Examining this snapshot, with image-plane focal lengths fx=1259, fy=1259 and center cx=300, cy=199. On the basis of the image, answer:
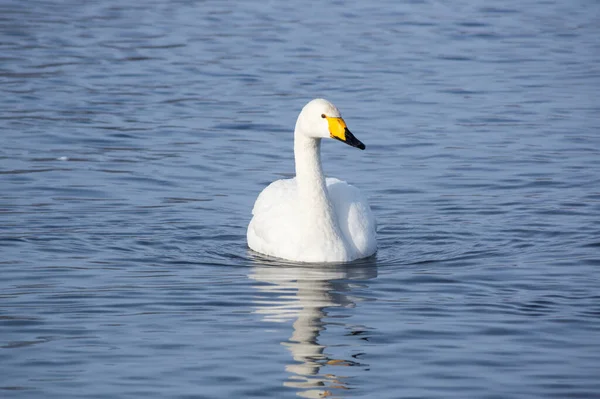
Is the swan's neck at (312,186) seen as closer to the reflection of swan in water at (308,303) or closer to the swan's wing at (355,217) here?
the swan's wing at (355,217)

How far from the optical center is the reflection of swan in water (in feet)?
27.1

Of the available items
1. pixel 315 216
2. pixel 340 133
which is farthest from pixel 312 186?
pixel 340 133

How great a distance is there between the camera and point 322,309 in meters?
9.79

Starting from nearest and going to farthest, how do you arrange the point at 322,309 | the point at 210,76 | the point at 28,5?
1. the point at 322,309
2. the point at 210,76
3. the point at 28,5

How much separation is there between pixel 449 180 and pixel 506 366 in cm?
633

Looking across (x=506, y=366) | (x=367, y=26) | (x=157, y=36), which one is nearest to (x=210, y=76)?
(x=157, y=36)

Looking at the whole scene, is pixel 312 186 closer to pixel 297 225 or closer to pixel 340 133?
pixel 297 225

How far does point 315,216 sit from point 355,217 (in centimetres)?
45

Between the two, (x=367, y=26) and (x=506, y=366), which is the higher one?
(x=367, y=26)

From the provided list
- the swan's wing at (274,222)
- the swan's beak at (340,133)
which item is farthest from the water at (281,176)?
the swan's beak at (340,133)

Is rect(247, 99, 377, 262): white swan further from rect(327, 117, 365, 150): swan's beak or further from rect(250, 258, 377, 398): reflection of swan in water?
rect(250, 258, 377, 398): reflection of swan in water

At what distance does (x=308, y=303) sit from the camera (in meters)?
9.95

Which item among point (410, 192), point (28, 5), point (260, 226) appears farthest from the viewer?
point (28, 5)

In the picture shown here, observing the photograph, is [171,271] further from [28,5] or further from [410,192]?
[28,5]
